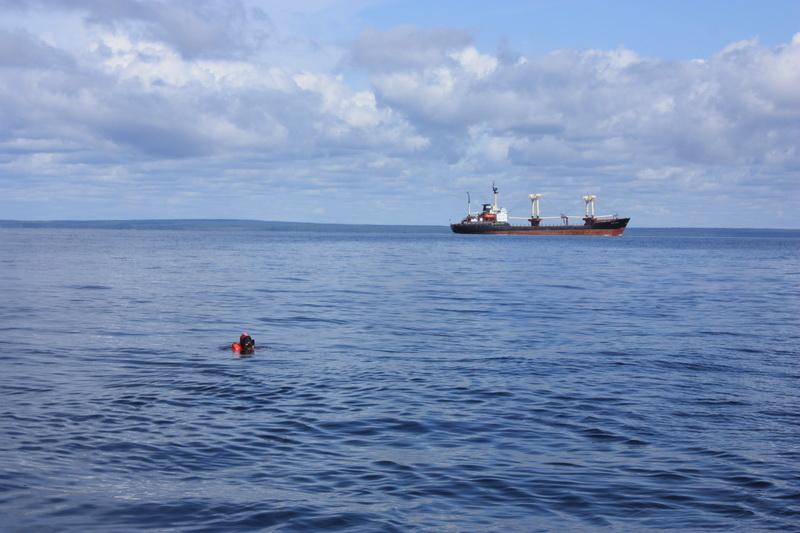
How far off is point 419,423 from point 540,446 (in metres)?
3.07

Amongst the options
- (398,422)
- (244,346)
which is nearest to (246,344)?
(244,346)

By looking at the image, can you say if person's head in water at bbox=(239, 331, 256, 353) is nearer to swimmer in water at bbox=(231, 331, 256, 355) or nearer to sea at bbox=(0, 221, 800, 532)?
swimmer in water at bbox=(231, 331, 256, 355)

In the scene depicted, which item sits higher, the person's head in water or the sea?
the person's head in water

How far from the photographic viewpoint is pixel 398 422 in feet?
59.7

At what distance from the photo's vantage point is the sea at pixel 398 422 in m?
12.8

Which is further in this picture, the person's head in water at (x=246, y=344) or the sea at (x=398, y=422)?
the person's head in water at (x=246, y=344)

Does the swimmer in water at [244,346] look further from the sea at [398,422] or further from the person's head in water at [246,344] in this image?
the sea at [398,422]

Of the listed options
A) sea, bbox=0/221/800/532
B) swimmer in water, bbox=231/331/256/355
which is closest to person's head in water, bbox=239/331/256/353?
swimmer in water, bbox=231/331/256/355

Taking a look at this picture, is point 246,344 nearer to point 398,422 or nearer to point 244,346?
point 244,346

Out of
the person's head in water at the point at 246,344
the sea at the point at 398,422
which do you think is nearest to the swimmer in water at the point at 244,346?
the person's head in water at the point at 246,344

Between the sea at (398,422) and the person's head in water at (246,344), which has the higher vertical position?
the person's head in water at (246,344)

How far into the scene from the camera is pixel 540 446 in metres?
16.4

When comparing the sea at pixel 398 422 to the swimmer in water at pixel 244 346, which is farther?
the swimmer in water at pixel 244 346

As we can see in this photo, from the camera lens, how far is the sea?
12.8 metres
